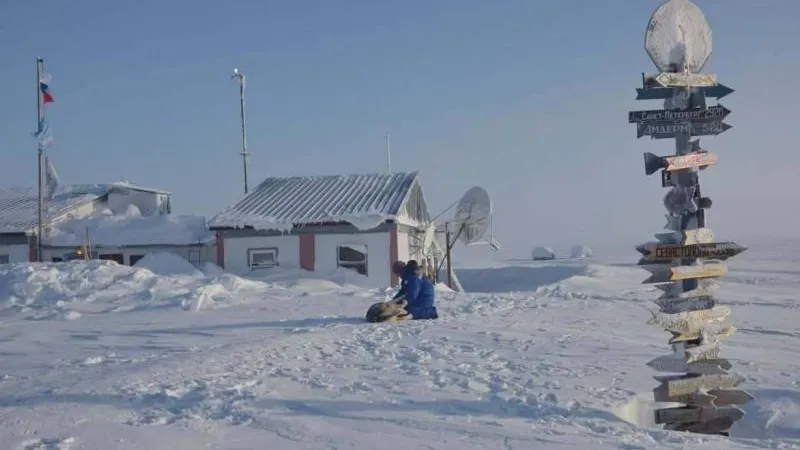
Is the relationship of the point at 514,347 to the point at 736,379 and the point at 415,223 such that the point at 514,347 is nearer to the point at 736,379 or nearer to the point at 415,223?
the point at 736,379

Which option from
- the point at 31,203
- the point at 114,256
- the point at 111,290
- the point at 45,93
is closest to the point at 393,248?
the point at 111,290

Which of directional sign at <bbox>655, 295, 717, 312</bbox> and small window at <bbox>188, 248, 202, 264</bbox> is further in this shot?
small window at <bbox>188, 248, 202, 264</bbox>

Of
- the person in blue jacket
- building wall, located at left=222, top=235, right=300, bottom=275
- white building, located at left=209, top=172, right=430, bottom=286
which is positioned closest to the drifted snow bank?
white building, located at left=209, top=172, right=430, bottom=286

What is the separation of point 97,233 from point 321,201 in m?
9.19

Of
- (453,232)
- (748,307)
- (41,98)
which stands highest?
(41,98)

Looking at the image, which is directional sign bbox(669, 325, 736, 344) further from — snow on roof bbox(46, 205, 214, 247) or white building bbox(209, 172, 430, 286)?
snow on roof bbox(46, 205, 214, 247)

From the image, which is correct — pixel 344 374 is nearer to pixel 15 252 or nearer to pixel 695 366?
pixel 695 366

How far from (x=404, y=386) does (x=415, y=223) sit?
1832 cm

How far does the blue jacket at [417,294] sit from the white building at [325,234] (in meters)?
9.60

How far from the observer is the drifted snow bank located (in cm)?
1568

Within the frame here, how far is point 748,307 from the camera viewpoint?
18.0 m

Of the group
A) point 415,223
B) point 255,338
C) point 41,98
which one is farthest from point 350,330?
point 41,98

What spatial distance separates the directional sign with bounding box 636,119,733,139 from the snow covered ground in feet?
9.39

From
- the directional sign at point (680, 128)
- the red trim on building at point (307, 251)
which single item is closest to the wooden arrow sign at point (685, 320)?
the directional sign at point (680, 128)
